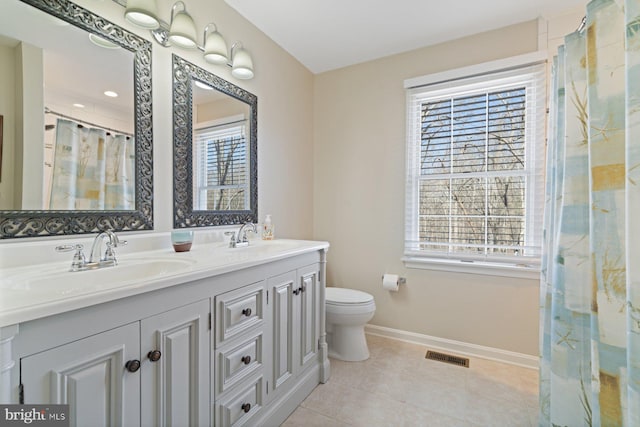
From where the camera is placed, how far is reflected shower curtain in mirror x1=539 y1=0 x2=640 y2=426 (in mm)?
732

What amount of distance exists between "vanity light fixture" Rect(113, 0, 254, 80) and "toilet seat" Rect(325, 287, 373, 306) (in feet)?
5.67

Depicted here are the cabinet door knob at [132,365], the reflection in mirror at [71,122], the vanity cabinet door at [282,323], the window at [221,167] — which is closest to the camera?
the cabinet door knob at [132,365]

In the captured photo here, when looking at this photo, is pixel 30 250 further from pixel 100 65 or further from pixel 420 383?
pixel 420 383

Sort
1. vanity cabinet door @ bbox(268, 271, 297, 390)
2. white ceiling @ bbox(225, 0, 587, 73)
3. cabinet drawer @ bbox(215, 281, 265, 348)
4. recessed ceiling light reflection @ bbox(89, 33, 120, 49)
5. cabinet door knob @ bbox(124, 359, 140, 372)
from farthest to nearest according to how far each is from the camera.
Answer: white ceiling @ bbox(225, 0, 587, 73) → vanity cabinet door @ bbox(268, 271, 297, 390) → recessed ceiling light reflection @ bbox(89, 33, 120, 49) → cabinet drawer @ bbox(215, 281, 265, 348) → cabinet door knob @ bbox(124, 359, 140, 372)

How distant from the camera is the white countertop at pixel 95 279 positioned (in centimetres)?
69

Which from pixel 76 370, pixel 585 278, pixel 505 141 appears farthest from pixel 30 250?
pixel 505 141

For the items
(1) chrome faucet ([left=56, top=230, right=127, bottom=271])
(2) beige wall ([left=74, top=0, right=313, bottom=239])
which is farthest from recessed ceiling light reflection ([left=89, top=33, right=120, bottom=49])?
(1) chrome faucet ([left=56, top=230, right=127, bottom=271])

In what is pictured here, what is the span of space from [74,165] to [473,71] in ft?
8.63

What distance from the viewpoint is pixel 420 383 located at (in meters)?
1.94

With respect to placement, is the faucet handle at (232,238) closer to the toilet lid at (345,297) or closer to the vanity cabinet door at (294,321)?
the vanity cabinet door at (294,321)

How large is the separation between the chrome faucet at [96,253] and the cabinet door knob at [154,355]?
0.49m

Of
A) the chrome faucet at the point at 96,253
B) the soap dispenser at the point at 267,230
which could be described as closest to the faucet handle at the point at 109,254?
the chrome faucet at the point at 96,253

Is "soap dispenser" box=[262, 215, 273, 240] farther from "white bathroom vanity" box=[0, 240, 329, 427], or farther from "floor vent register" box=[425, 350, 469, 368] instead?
"floor vent register" box=[425, 350, 469, 368]

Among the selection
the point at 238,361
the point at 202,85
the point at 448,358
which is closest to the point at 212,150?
the point at 202,85
